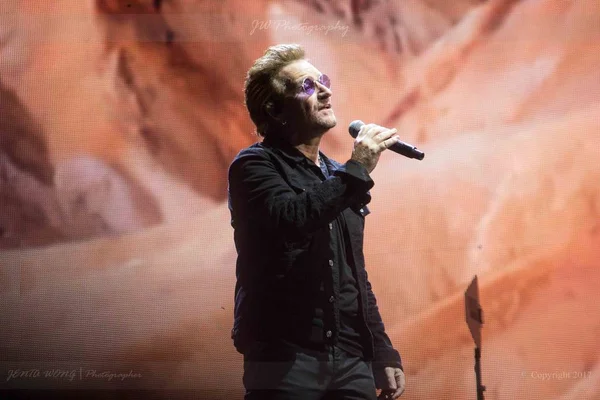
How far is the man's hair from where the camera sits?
1.52m

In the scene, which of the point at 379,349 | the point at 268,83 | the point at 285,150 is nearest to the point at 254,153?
the point at 285,150

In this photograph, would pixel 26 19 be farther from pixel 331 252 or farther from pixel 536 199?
pixel 536 199

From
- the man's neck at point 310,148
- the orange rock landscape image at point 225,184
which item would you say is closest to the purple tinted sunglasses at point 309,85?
the man's neck at point 310,148

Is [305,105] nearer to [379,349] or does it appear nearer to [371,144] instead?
[371,144]

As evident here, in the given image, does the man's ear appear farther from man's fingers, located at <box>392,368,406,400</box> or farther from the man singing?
man's fingers, located at <box>392,368,406,400</box>

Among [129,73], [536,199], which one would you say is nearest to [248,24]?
[129,73]

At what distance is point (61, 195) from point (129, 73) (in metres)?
0.51

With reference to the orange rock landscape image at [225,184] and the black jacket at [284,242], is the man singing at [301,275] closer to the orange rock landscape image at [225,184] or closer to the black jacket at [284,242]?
the black jacket at [284,242]

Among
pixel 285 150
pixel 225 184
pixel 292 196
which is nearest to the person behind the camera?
pixel 292 196

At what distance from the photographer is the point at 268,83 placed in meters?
1.53

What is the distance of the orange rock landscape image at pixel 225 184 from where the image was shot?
2281 millimetres

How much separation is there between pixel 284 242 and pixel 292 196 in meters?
0.10

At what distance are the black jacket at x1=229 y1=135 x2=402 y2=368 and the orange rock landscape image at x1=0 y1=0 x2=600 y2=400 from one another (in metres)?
0.97

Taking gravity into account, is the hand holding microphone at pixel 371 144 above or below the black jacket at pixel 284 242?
above
